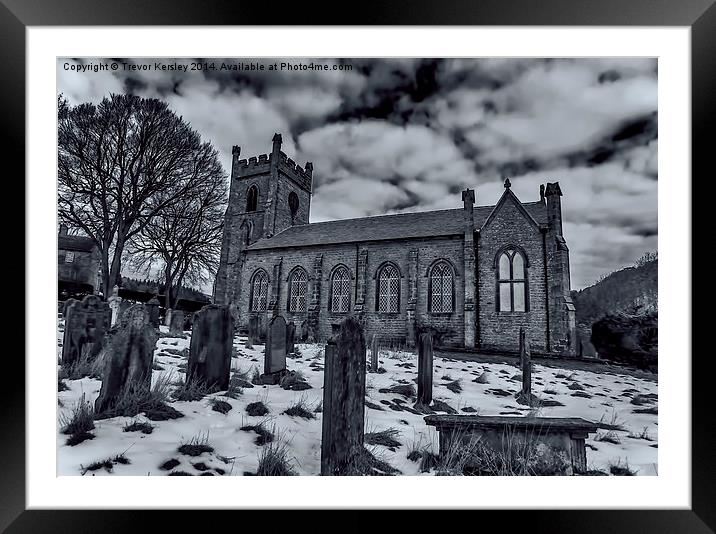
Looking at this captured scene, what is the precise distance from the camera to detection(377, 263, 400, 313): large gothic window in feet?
32.2

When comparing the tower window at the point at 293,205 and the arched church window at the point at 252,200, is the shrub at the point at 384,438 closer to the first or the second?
the tower window at the point at 293,205

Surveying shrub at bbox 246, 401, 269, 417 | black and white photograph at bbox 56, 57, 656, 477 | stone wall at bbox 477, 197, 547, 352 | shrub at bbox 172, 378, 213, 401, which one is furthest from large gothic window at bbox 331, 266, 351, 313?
shrub at bbox 246, 401, 269, 417

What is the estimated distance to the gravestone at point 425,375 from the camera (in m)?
4.34

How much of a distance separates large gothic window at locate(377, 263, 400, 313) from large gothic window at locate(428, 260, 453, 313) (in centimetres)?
90

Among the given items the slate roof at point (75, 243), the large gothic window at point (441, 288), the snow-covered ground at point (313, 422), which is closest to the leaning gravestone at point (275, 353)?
the snow-covered ground at point (313, 422)

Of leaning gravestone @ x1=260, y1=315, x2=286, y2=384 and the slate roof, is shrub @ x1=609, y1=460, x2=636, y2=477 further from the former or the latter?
the slate roof

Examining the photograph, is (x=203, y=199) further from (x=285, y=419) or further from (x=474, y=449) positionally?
(x=474, y=449)

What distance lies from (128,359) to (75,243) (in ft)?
6.48

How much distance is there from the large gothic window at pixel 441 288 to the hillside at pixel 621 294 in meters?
3.96
